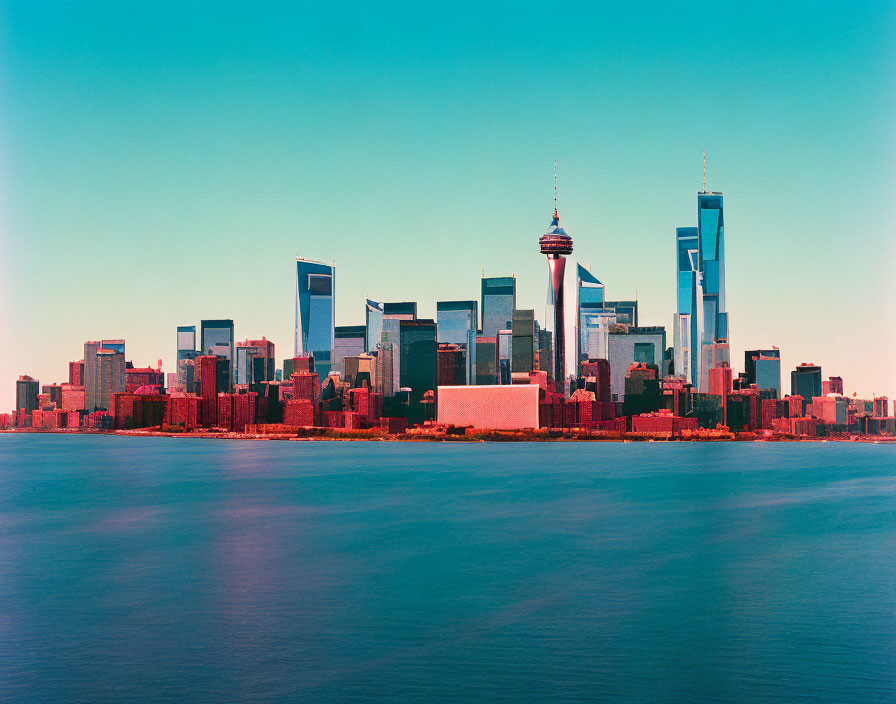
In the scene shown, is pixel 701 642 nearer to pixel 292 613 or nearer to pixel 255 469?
pixel 292 613

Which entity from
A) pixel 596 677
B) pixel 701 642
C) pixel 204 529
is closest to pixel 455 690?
pixel 596 677

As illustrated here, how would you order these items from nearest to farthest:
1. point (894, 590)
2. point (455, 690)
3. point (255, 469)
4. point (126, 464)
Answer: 1. point (455, 690)
2. point (894, 590)
3. point (255, 469)
4. point (126, 464)

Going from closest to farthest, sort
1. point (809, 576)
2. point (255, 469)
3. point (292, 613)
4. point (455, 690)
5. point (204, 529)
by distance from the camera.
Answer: point (455, 690), point (292, 613), point (809, 576), point (204, 529), point (255, 469)

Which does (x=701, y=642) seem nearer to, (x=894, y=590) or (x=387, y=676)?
(x=387, y=676)

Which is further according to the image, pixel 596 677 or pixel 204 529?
pixel 204 529

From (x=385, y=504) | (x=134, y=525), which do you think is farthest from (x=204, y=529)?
(x=385, y=504)

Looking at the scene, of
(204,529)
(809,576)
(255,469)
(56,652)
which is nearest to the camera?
(56,652)
